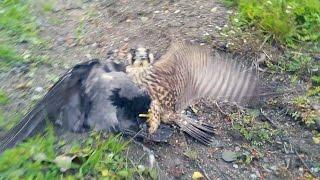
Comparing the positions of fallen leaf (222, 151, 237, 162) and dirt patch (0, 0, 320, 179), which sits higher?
dirt patch (0, 0, 320, 179)

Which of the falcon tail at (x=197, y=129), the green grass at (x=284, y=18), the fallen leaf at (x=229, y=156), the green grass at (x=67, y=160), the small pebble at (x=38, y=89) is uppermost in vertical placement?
the green grass at (x=284, y=18)

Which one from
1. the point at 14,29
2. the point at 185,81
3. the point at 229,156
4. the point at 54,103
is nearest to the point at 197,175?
the point at 229,156

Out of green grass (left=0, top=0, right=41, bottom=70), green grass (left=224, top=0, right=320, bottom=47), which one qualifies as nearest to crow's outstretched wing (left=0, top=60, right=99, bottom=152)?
green grass (left=0, top=0, right=41, bottom=70)

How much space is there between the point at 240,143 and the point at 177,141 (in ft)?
1.13

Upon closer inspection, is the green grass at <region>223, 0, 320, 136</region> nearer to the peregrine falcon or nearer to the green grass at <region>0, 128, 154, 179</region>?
the peregrine falcon

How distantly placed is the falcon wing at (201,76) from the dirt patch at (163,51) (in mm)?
166

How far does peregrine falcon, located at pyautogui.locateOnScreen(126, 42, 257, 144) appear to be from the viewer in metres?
3.41

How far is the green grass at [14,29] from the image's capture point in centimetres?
407

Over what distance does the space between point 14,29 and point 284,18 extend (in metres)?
1.79

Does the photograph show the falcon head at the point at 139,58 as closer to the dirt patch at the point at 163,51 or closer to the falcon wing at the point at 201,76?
the falcon wing at the point at 201,76

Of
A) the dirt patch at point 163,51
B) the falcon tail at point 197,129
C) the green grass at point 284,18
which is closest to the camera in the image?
the dirt patch at point 163,51

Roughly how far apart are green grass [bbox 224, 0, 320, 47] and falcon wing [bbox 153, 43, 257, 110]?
0.63 metres

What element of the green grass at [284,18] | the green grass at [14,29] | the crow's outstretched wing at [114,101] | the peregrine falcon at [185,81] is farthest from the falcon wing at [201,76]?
the green grass at [14,29]

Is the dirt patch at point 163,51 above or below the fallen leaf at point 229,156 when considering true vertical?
above
